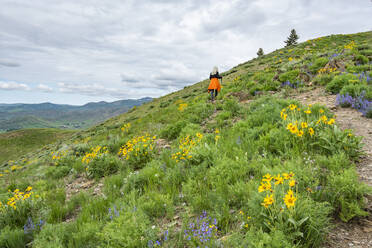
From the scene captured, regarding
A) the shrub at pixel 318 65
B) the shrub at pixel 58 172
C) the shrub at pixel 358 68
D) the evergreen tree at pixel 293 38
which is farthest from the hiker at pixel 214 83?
the evergreen tree at pixel 293 38

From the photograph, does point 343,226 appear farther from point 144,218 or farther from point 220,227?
point 144,218

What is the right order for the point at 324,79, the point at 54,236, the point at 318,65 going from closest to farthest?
the point at 54,236
the point at 324,79
the point at 318,65

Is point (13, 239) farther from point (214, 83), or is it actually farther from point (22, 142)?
point (22, 142)

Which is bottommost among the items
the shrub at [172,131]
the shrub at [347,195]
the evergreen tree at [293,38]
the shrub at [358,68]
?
the shrub at [347,195]

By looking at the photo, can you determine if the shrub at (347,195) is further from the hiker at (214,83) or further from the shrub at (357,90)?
the hiker at (214,83)

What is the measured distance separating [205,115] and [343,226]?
7.02m

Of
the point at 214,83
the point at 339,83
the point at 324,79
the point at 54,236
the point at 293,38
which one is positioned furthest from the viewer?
the point at 293,38

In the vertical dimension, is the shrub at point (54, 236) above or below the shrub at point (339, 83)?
below

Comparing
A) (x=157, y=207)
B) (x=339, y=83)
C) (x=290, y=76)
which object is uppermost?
(x=290, y=76)

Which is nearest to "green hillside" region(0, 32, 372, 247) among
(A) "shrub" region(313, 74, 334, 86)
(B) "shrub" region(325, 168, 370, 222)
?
(B) "shrub" region(325, 168, 370, 222)

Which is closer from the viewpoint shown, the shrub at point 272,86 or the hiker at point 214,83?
the shrub at point 272,86

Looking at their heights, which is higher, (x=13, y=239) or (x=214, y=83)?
(x=214, y=83)

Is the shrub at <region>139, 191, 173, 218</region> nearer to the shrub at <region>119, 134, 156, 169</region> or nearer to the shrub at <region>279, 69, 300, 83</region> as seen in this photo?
the shrub at <region>119, 134, 156, 169</region>

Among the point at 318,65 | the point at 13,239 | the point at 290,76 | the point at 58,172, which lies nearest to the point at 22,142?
the point at 58,172
